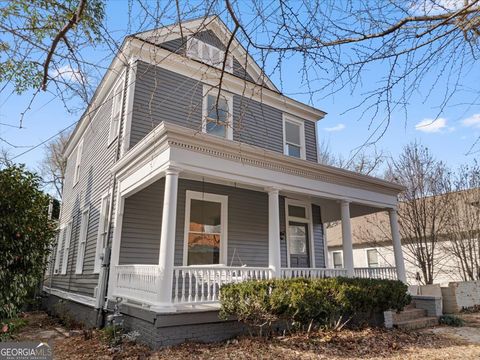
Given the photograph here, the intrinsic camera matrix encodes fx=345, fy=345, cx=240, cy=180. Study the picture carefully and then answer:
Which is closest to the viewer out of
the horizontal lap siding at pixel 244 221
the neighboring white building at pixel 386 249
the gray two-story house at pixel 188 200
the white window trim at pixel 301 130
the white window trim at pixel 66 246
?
the gray two-story house at pixel 188 200

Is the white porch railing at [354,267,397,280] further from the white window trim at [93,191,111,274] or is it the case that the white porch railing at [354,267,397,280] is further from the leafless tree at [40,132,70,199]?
the leafless tree at [40,132,70,199]

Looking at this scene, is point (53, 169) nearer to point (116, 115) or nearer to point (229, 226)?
point (116, 115)

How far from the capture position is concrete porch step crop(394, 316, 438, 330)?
801 centimetres

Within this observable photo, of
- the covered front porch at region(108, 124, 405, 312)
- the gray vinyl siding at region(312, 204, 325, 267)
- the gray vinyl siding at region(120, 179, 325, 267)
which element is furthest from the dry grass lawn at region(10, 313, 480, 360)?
the gray vinyl siding at region(312, 204, 325, 267)

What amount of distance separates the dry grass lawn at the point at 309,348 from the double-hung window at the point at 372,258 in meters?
11.8

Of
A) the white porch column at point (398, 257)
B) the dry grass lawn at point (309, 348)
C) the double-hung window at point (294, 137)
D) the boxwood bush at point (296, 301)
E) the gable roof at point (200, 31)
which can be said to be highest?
the double-hung window at point (294, 137)

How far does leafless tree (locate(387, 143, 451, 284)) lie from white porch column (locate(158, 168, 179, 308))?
1105 centimetres

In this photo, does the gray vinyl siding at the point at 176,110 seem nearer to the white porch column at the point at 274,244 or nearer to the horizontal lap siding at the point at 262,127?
the horizontal lap siding at the point at 262,127

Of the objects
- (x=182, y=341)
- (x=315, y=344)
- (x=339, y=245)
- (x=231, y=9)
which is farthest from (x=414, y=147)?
(x=231, y=9)

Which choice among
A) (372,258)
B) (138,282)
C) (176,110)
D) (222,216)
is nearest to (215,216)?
(222,216)

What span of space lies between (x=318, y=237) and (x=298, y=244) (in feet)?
2.97

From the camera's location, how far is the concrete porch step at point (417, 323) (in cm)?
801

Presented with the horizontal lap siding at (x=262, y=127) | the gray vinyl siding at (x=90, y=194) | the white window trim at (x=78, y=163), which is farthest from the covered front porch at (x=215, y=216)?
the white window trim at (x=78, y=163)

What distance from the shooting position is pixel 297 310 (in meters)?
5.53
